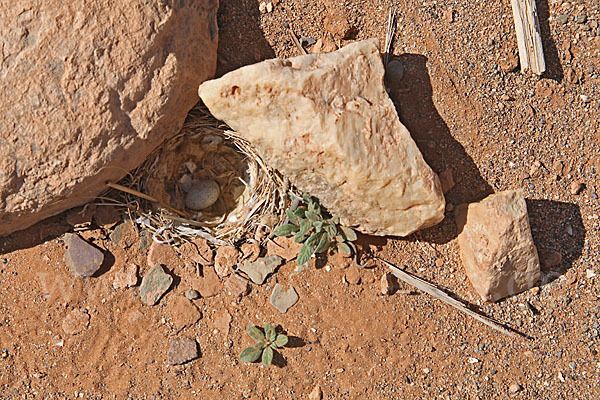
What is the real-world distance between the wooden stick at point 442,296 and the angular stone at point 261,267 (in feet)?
2.06

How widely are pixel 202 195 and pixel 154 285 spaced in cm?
60

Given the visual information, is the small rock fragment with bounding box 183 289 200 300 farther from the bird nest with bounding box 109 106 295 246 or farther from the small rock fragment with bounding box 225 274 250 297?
the bird nest with bounding box 109 106 295 246

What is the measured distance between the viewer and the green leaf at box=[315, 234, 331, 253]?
287 centimetres

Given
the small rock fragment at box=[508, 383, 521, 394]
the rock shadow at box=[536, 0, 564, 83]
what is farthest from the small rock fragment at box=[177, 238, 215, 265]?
the rock shadow at box=[536, 0, 564, 83]

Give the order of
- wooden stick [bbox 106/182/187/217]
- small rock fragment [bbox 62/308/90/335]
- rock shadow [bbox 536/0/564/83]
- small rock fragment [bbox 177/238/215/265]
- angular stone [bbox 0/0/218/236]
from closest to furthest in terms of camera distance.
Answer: angular stone [bbox 0/0/218/236]
wooden stick [bbox 106/182/187/217]
small rock fragment [bbox 62/308/90/335]
small rock fragment [bbox 177/238/215/265]
rock shadow [bbox 536/0/564/83]

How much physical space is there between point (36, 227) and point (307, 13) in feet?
6.27

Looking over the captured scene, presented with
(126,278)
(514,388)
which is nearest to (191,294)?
(126,278)

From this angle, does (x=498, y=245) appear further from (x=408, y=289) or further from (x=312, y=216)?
(x=312, y=216)

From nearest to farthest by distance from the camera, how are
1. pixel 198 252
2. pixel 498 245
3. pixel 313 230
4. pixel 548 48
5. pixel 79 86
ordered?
1. pixel 79 86
2. pixel 498 245
3. pixel 313 230
4. pixel 198 252
5. pixel 548 48

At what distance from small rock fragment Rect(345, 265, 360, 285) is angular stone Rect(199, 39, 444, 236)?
32cm

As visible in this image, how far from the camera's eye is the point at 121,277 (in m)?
2.96

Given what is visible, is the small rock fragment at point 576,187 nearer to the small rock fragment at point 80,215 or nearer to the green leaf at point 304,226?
the green leaf at point 304,226

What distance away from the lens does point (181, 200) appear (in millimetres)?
3262

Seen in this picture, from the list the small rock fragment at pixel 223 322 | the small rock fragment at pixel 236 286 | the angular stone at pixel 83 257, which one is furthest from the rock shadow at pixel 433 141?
the angular stone at pixel 83 257
